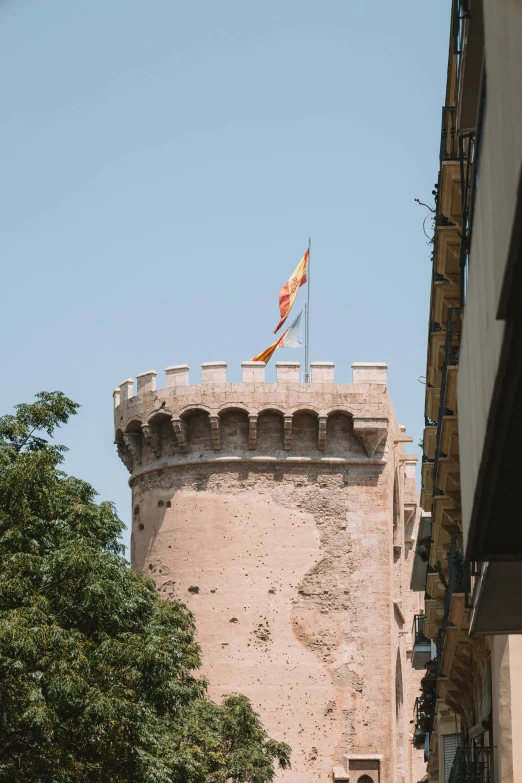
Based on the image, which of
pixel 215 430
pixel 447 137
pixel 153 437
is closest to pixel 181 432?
pixel 215 430

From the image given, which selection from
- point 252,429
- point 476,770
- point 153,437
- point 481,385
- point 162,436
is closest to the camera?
point 481,385

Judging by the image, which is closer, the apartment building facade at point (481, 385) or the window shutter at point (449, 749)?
the apartment building facade at point (481, 385)

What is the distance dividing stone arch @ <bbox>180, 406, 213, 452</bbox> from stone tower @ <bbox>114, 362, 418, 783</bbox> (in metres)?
0.03

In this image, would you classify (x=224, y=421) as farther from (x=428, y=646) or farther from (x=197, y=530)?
(x=428, y=646)

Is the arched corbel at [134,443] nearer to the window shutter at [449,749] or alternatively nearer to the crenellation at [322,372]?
the crenellation at [322,372]

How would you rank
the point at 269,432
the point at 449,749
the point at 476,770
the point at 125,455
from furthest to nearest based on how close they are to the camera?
the point at 125,455 < the point at 269,432 < the point at 449,749 < the point at 476,770

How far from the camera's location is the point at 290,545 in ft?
101

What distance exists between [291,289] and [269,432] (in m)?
4.45

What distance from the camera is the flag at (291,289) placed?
112 feet

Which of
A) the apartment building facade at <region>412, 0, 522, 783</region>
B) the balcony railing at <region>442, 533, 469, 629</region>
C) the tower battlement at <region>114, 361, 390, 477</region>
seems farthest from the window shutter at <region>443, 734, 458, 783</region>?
the tower battlement at <region>114, 361, 390, 477</region>

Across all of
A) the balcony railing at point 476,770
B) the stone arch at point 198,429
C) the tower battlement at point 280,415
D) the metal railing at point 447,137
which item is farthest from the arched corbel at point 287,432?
the metal railing at point 447,137

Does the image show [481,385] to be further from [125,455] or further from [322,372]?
[125,455]

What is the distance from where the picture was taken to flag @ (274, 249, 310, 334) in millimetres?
34156

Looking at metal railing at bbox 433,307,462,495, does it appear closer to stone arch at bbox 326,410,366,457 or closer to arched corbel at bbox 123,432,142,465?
stone arch at bbox 326,410,366,457
